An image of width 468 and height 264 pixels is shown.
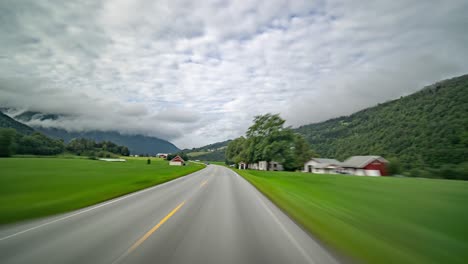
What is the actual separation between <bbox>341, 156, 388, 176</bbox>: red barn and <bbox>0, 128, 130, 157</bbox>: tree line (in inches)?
3097

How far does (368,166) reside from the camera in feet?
166

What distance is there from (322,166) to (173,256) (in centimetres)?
6631

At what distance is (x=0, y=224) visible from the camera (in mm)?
6609

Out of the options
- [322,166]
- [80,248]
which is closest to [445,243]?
[80,248]

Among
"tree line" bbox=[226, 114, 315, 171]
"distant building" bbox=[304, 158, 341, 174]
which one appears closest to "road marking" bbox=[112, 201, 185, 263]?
"tree line" bbox=[226, 114, 315, 171]

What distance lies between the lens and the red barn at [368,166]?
47697 mm

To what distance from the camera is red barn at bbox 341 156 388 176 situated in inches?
1878

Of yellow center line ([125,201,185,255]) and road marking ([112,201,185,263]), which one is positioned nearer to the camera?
road marking ([112,201,185,263])

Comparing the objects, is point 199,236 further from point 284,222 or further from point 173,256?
point 284,222

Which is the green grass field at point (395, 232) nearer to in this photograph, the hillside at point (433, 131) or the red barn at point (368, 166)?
the hillside at point (433, 131)

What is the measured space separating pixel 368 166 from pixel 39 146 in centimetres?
9197

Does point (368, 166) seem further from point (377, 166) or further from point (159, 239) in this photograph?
point (159, 239)

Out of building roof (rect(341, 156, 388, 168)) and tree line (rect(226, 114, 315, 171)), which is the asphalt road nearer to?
tree line (rect(226, 114, 315, 171))

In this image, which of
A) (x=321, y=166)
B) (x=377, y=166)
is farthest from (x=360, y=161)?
(x=321, y=166)
